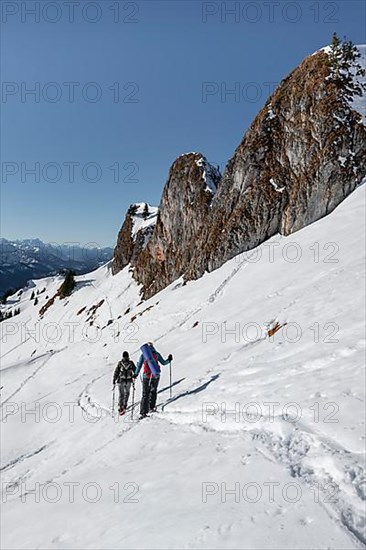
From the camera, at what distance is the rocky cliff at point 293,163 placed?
112 ft

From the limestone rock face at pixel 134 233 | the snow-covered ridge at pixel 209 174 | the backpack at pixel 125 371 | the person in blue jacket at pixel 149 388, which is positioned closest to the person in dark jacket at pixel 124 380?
the backpack at pixel 125 371

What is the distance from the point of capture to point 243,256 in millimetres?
38938

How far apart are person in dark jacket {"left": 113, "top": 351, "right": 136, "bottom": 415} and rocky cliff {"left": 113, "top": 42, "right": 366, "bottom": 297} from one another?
23.4 m

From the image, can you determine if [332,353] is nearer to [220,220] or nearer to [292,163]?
[292,163]

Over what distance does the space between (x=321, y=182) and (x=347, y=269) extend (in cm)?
1439

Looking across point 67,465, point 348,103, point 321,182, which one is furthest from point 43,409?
point 348,103

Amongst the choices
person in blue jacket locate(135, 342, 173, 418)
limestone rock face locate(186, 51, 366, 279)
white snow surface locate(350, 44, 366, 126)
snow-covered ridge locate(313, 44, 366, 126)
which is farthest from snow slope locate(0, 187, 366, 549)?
snow-covered ridge locate(313, 44, 366, 126)

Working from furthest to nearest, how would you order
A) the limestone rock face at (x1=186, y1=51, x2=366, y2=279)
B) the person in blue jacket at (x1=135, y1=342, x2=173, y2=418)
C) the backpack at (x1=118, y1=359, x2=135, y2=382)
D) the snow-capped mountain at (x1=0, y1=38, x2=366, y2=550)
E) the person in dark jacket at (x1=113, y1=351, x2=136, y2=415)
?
1. the limestone rock face at (x1=186, y1=51, x2=366, y2=279)
2. the backpack at (x1=118, y1=359, x2=135, y2=382)
3. the person in dark jacket at (x1=113, y1=351, x2=136, y2=415)
4. the person in blue jacket at (x1=135, y1=342, x2=173, y2=418)
5. the snow-capped mountain at (x1=0, y1=38, x2=366, y2=550)

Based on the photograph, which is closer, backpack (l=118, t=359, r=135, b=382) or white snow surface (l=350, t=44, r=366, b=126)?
backpack (l=118, t=359, r=135, b=382)

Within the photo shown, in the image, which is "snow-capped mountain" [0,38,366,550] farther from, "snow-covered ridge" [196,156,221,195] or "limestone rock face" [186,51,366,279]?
"snow-covered ridge" [196,156,221,195]

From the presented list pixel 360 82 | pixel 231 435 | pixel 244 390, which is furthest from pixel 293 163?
pixel 231 435

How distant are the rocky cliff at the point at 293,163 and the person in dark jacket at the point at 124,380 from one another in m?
23.4

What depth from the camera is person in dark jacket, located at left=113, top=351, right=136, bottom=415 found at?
17.3 meters

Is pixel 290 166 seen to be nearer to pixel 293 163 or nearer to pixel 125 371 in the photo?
pixel 293 163
